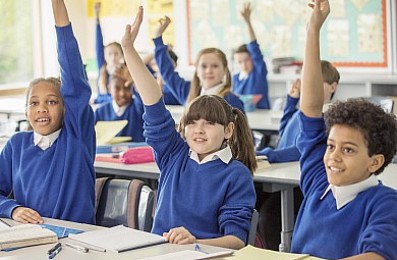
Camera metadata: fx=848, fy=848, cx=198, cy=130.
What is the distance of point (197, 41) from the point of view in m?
8.76

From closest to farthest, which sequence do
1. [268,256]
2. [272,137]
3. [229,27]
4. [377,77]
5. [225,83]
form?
[268,256], [225,83], [272,137], [377,77], [229,27]

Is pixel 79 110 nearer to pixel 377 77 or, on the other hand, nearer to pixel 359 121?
pixel 359 121

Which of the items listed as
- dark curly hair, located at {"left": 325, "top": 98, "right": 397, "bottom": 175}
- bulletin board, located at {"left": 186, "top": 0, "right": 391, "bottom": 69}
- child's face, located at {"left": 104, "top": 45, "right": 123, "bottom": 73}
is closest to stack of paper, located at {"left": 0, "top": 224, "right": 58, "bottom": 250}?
dark curly hair, located at {"left": 325, "top": 98, "right": 397, "bottom": 175}

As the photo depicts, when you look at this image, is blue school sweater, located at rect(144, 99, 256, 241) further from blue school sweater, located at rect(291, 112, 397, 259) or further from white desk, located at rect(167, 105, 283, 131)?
white desk, located at rect(167, 105, 283, 131)

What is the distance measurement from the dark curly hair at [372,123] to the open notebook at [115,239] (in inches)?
26.0

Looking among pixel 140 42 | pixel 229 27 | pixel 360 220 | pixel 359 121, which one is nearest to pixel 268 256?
pixel 360 220

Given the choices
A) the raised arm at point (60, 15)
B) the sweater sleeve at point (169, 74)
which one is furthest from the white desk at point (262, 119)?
the raised arm at point (60, 15)

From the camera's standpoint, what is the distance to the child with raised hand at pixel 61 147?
3.21 m

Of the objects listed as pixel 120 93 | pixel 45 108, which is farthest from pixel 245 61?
pixel 45 108

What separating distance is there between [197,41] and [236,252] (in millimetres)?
6536

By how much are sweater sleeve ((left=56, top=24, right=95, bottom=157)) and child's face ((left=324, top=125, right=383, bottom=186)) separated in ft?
3.82

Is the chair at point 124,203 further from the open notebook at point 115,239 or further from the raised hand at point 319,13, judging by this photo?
the raised hand at point 319,13

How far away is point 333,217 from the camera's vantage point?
8.04 feet

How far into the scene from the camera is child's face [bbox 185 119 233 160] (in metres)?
2.96
